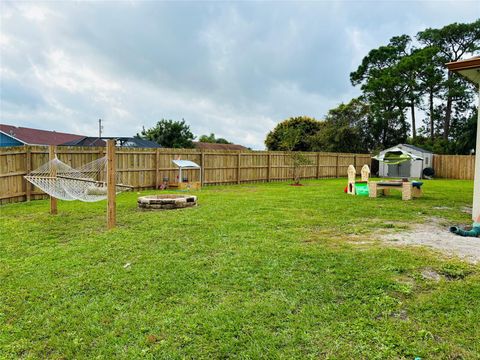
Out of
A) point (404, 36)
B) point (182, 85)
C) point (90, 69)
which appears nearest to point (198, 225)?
point (90, 69)

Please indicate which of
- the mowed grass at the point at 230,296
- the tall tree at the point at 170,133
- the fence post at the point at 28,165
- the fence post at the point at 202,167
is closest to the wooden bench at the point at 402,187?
the mowed grass at the point at 230,296

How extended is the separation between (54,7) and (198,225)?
896 centimetres

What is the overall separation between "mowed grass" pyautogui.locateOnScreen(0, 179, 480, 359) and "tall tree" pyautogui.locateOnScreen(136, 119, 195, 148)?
93.3 ft

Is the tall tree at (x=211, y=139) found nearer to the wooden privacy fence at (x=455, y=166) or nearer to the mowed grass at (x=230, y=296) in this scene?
the wooden privacy fence at (x=455, y=166)

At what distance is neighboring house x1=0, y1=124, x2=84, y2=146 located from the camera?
24422 mm

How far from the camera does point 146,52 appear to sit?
46.5 ft

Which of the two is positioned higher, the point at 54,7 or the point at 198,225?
the point at 54,7

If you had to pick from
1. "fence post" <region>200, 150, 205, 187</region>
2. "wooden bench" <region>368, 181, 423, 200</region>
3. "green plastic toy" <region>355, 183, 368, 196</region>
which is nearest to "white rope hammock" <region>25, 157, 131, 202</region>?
"wooden bench" <region>368, 181, 423, 200</region>

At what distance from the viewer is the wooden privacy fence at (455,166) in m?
22.0

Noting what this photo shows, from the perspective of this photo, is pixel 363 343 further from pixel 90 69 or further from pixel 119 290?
pixel 90 69

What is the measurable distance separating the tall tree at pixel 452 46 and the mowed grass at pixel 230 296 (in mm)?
29681

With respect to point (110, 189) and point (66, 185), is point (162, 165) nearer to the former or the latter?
point (66, 185)

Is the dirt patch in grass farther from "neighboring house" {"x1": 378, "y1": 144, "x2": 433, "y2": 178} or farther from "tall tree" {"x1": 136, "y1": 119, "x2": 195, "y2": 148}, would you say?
"tall tree" {"x1": 136, "y1": 119, "x2": 195, "y2": 148}

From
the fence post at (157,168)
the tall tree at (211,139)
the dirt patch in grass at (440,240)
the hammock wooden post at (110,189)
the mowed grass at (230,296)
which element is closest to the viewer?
the mowed grass at (230,296)
